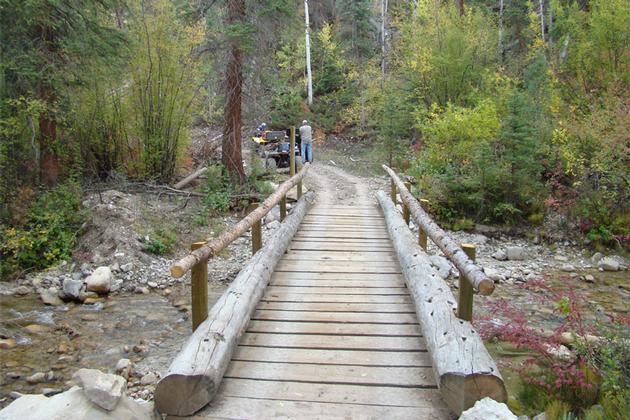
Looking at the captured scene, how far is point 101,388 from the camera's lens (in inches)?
110

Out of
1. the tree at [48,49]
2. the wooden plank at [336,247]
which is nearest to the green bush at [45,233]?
the tree at [48,49]

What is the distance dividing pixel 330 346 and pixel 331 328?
36 cm

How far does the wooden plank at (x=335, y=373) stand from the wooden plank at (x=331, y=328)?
1.98 ft

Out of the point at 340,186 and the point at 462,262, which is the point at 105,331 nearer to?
the point at 462,262

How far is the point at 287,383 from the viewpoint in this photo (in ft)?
11.5

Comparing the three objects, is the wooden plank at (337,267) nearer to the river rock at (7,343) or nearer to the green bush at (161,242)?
the river rock at (7,343)

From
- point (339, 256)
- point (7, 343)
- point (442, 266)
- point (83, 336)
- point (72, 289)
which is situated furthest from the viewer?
point (442, 266)

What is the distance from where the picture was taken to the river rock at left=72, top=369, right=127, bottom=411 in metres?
2.79

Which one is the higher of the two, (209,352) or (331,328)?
(209,352)

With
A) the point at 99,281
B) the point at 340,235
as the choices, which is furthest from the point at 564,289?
the point at 99,281

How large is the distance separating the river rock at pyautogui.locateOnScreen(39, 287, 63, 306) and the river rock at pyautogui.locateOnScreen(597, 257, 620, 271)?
10.7 metres

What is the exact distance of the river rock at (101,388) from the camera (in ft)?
9.14

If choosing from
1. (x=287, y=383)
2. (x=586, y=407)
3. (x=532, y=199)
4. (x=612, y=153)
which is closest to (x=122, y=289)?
(x=287, y=383)

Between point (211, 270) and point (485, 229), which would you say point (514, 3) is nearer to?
point (485, 229)
